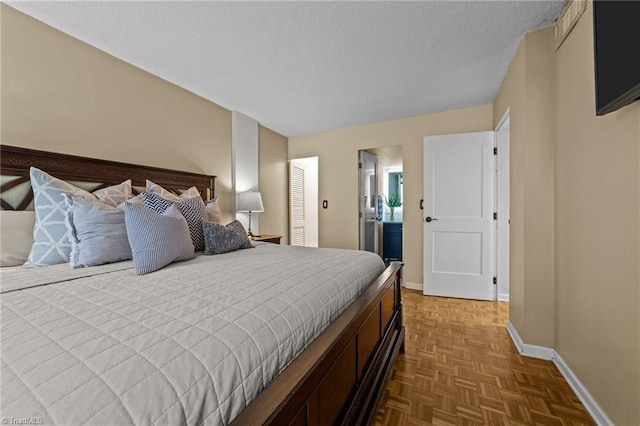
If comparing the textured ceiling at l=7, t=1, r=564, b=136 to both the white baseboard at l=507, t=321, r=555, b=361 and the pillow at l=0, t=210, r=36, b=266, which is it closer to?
the pillow at l=0, t=210, r=36, b=266

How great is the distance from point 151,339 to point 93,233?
47.3 inches

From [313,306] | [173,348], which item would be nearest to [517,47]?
[313,306]

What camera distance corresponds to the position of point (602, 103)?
1.21 metres

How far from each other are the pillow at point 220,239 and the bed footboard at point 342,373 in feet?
3.59

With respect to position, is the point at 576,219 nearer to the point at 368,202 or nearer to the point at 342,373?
the point at 342,373

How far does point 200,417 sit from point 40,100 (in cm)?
248

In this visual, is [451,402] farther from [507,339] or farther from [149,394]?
[149,394]

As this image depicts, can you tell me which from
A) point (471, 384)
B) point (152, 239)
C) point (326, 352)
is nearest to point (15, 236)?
point (152, 239)

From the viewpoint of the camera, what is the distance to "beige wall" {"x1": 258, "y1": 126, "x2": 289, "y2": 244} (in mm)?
4086

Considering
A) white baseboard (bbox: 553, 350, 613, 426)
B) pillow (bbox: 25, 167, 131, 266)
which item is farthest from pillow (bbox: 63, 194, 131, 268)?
white baseboard (bbox: 553, 350, 613, 426)

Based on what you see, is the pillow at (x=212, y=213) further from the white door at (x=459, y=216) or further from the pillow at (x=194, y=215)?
the white door at (x=459, y=216)

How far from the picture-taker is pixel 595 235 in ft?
4.66

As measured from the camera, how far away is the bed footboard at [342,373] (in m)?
0.65

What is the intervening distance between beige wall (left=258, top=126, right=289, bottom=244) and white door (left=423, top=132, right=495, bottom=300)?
7.30ft
